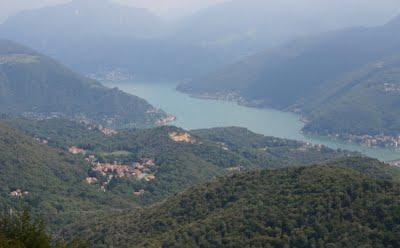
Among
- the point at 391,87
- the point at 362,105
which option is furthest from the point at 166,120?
the point at 391,87

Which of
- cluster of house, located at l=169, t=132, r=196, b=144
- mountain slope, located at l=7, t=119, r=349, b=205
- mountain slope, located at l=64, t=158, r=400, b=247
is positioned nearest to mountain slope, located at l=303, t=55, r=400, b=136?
mountain slope, located at l=7, t=119, r=349, b=205

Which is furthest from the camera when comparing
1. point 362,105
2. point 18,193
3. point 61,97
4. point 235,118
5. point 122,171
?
point 61,97

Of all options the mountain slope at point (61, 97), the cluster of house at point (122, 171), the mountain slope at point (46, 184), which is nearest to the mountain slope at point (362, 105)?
the mountain slope at point (61, 97)

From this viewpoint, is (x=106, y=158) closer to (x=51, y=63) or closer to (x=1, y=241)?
(x=1, y=241)

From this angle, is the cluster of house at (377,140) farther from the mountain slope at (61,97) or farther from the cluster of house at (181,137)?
the cluster of house at (181,137)

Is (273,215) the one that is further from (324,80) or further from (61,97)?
(324,80)

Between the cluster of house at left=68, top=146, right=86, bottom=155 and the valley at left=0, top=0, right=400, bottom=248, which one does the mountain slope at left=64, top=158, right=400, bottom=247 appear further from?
the cluster of house at left=68, top=146, right=86, bottom=155
